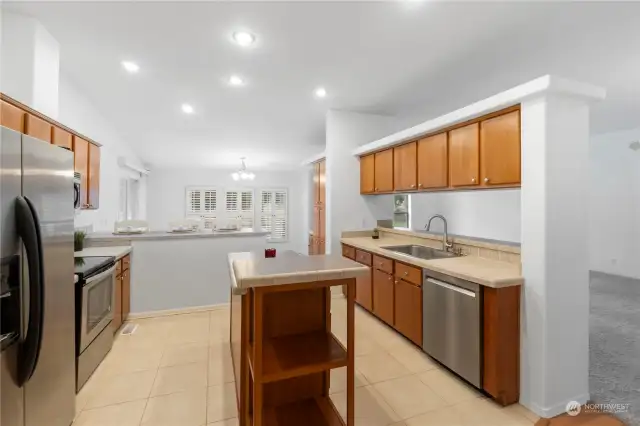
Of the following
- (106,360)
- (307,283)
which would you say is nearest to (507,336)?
(307,283)

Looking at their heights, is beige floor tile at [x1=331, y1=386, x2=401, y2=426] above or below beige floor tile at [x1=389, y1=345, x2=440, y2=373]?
below

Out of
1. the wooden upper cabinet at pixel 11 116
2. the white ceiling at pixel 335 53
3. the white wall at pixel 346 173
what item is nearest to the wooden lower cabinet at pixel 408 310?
the white wall at pixel 346 173

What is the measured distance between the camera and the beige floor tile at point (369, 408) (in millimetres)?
1927

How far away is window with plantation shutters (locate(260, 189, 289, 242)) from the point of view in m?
9.10

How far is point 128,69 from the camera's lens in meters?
3.27

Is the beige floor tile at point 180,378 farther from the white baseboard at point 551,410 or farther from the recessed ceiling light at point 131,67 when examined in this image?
the recessed ceiling light at point 131,67

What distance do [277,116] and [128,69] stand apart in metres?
2.05

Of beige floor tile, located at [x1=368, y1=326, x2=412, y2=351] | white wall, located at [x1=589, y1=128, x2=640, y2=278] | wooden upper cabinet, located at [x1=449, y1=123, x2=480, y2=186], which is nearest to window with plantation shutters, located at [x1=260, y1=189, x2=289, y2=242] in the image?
beige floor tile, located at [x1=368, y1=326, x2=412, y2=351]

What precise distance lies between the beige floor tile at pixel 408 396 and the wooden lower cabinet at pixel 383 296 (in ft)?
2.94

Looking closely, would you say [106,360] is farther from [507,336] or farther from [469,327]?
[507,336]

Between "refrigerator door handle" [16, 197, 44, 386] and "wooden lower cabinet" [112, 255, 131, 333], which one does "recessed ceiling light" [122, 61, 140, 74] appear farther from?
"refrigerator door handle" [16, 197, 44, 386]

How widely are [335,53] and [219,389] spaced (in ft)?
10.0

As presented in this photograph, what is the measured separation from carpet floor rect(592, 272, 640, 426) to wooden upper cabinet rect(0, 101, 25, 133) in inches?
175

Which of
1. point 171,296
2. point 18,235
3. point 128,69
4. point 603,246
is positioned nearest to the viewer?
point 18,235
